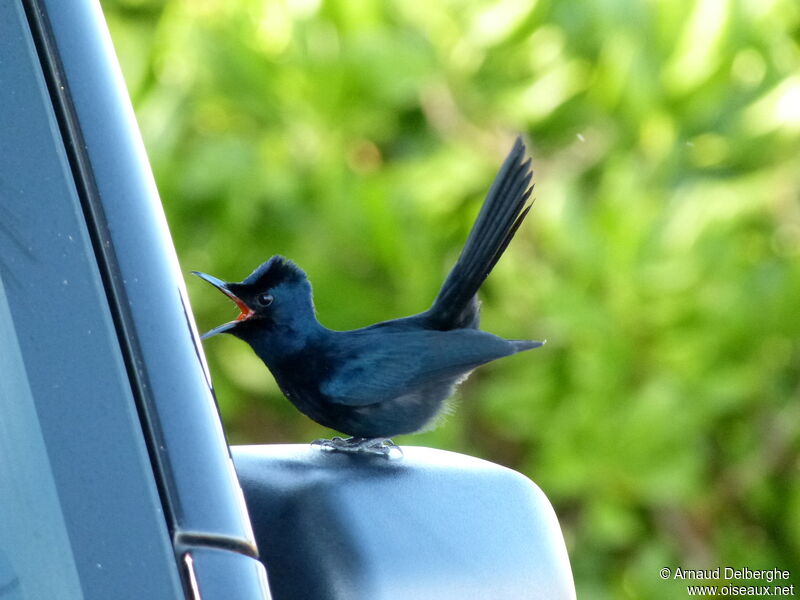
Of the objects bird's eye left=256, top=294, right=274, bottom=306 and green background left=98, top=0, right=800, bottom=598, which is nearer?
bird's eye left=256, top=294, right=274, bottom=306

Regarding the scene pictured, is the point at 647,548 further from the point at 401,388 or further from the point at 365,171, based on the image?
the point at 401,388

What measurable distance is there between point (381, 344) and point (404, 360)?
50 mm

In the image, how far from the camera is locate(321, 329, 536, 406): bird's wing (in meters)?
2.02

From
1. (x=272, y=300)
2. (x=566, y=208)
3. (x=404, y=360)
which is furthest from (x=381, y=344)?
(x=566, y=208)

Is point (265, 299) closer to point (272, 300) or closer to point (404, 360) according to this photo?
point (272, 300)

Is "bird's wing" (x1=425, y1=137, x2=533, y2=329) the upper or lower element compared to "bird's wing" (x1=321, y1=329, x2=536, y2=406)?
upper

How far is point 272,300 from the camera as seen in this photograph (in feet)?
6.80

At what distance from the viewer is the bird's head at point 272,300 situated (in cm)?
205

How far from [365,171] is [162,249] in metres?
3.78

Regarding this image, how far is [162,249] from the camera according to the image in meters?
1.25

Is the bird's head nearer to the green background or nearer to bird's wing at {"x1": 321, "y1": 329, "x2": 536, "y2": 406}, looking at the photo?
bird's wing at {"x1": 321, "y1": 329, "x2": 536, "y2": 406}

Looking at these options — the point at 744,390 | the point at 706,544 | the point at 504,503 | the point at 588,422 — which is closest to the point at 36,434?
the point at 504,503

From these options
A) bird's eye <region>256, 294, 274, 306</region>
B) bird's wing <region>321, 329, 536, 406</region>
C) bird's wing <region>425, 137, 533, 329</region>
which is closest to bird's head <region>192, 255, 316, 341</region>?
bird's eye <region>256, 294, 274, 306</region>

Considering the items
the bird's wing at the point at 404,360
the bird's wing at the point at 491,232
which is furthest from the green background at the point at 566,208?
the bird's wing at the point at 404,360
